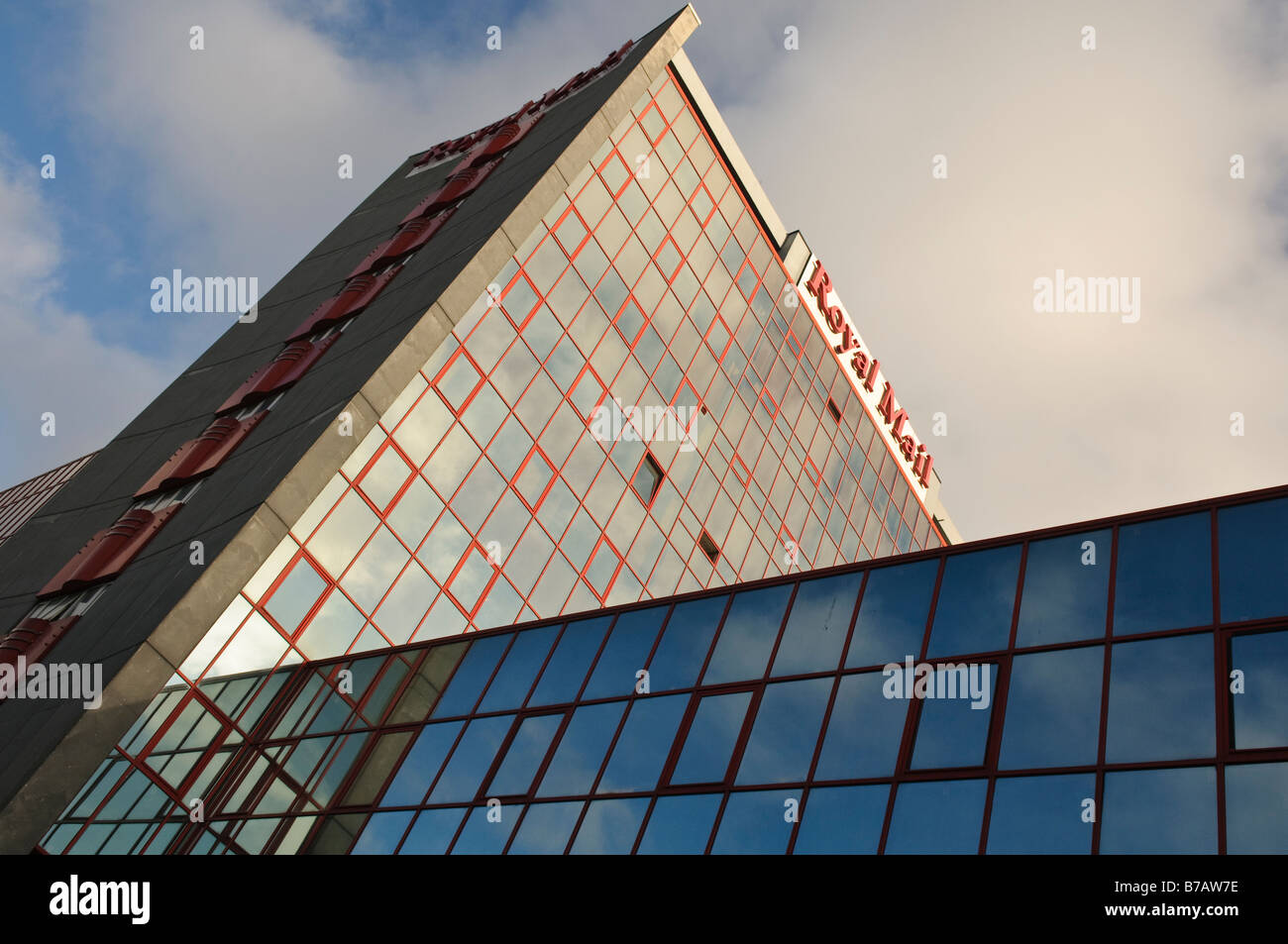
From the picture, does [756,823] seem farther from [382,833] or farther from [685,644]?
[382,833]

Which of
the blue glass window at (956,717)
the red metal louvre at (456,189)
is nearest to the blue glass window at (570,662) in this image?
the blue glass window at (956,717)

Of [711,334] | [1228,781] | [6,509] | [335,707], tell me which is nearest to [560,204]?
[711,334]

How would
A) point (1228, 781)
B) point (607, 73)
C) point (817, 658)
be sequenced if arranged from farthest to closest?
1. point (607, 73)
2. point (817, 658)
3. point (1228, 781)

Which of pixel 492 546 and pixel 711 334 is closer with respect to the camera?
pixel 492 546

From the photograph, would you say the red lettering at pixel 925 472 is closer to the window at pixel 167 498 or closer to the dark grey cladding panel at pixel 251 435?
the dark grey cladding panel at pixel 251 435

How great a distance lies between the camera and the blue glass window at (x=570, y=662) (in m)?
21.9

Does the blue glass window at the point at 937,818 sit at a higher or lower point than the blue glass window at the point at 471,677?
higher

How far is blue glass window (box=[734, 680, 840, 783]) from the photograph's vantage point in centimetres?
1664

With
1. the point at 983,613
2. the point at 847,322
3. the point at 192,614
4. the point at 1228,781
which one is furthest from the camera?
the point at 847,322

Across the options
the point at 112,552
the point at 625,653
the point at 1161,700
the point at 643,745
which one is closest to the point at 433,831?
the point at 643,745

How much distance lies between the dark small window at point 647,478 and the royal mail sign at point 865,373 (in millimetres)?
17566

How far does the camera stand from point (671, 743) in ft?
61.0

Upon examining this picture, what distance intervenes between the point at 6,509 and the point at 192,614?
87.3 metres

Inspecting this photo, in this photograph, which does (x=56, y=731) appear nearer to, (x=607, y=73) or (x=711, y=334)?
(x=711, y=334)
